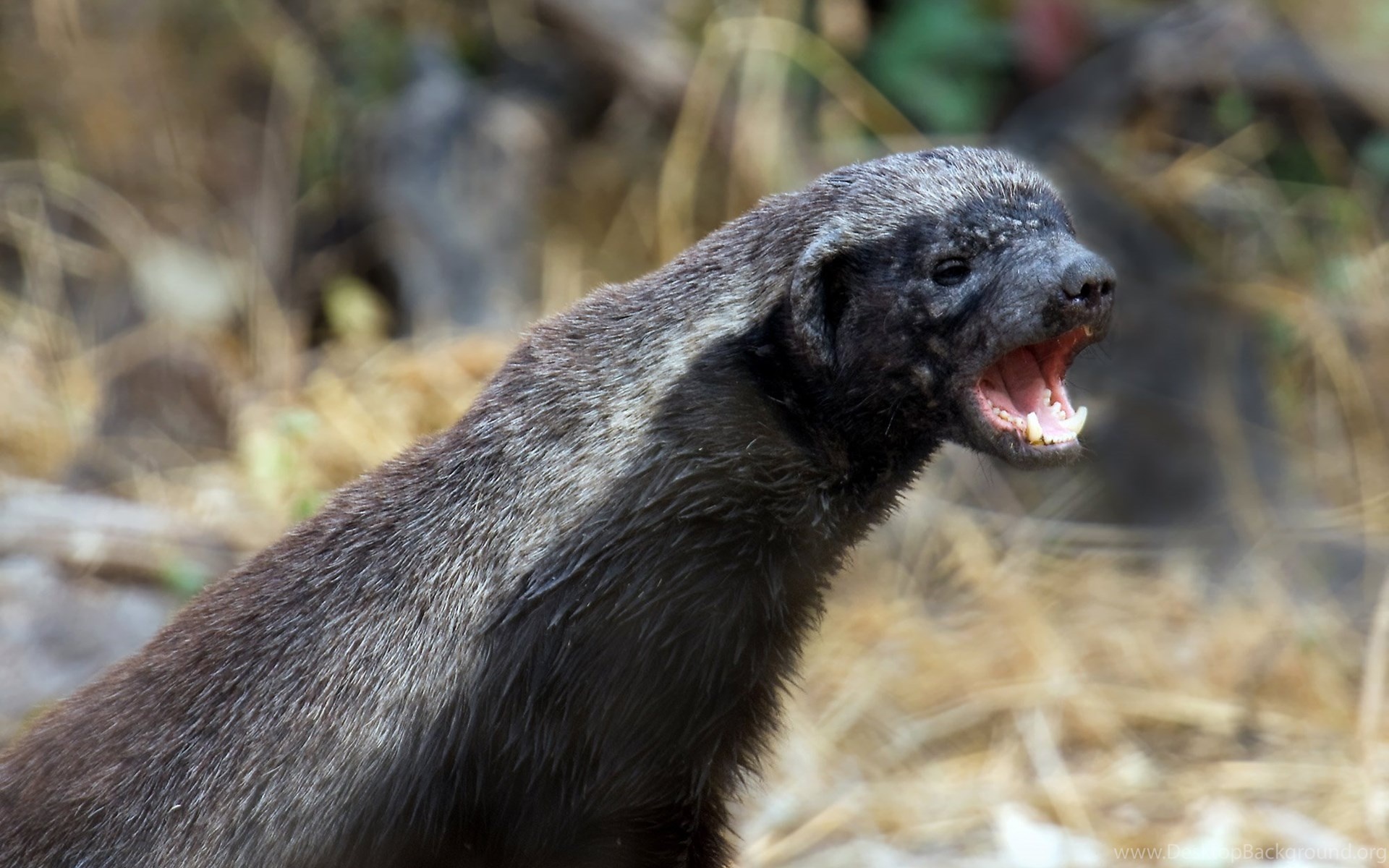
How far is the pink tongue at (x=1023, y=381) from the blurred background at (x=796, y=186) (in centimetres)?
225

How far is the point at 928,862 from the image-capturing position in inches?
192

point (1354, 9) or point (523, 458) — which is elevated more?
point (523, 458)

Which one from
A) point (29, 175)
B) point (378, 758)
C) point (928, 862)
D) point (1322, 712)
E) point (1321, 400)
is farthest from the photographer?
point (29, 175)

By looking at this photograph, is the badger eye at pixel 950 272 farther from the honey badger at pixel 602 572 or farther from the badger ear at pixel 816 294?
the badger ear at pixel 816 294

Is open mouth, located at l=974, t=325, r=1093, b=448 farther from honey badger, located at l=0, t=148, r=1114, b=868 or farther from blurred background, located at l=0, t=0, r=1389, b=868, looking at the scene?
blurred background, located at l=0, t=0, r=1389, b=868

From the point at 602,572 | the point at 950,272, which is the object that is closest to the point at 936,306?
the point at 950,272

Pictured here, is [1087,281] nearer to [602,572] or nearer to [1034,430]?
[1034,430]

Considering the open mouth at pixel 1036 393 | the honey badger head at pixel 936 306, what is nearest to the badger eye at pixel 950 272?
the honey badger head at pixel 936 306

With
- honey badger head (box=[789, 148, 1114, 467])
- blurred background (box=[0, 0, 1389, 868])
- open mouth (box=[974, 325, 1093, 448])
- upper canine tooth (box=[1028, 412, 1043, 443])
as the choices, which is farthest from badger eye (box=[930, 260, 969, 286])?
blurred background (box=[0, 0, 1389, 868])

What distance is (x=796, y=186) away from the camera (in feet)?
23.0

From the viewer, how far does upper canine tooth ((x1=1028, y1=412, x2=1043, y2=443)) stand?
304cm

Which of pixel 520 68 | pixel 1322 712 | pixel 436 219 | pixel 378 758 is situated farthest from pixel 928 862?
pixel 520 68

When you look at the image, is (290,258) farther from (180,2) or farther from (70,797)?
(70,797)

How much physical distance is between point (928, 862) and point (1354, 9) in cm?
592
